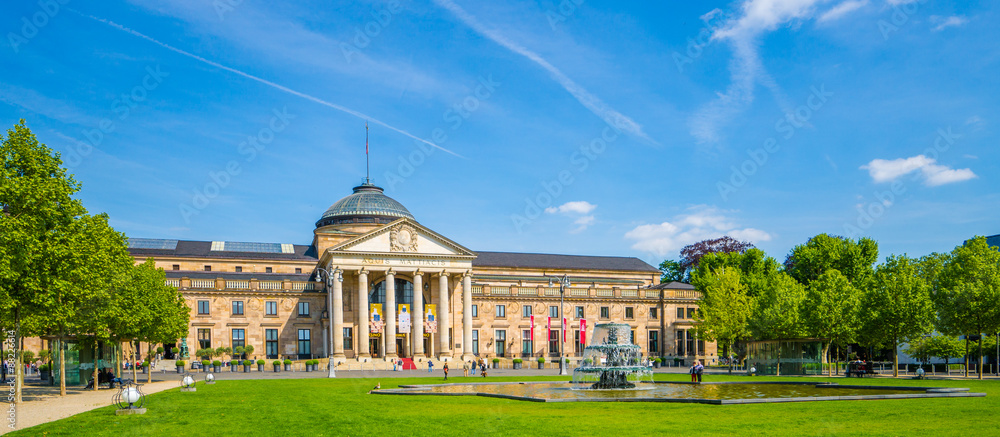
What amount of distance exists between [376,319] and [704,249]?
172ft

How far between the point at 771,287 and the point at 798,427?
2218 inches

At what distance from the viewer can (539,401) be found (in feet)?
99.5

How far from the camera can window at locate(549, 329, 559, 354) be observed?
323ft

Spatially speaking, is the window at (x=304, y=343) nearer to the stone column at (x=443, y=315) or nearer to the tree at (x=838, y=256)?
the stone column at (x=443, y=315)

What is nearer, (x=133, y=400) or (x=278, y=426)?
(x=278, y=426)

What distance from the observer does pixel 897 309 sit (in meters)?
56.6

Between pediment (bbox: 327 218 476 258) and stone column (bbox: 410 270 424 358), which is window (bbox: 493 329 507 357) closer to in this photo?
stone column (bbox: 410 270 424 358)

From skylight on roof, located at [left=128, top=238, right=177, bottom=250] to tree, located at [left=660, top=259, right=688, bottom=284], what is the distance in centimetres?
7014

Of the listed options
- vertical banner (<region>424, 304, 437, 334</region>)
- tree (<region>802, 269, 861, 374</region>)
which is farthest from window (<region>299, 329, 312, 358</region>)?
tree (<region>802, 269, 861, 374</region>)

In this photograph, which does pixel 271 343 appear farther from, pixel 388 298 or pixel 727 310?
pixel 727 310

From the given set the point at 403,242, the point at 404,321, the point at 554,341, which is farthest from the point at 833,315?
the point at 403,242

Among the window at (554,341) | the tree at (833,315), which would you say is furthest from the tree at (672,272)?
the tree at (833,315)

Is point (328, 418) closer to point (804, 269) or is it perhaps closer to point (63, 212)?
point (63, 212)

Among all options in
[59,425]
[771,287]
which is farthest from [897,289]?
[59,425]
